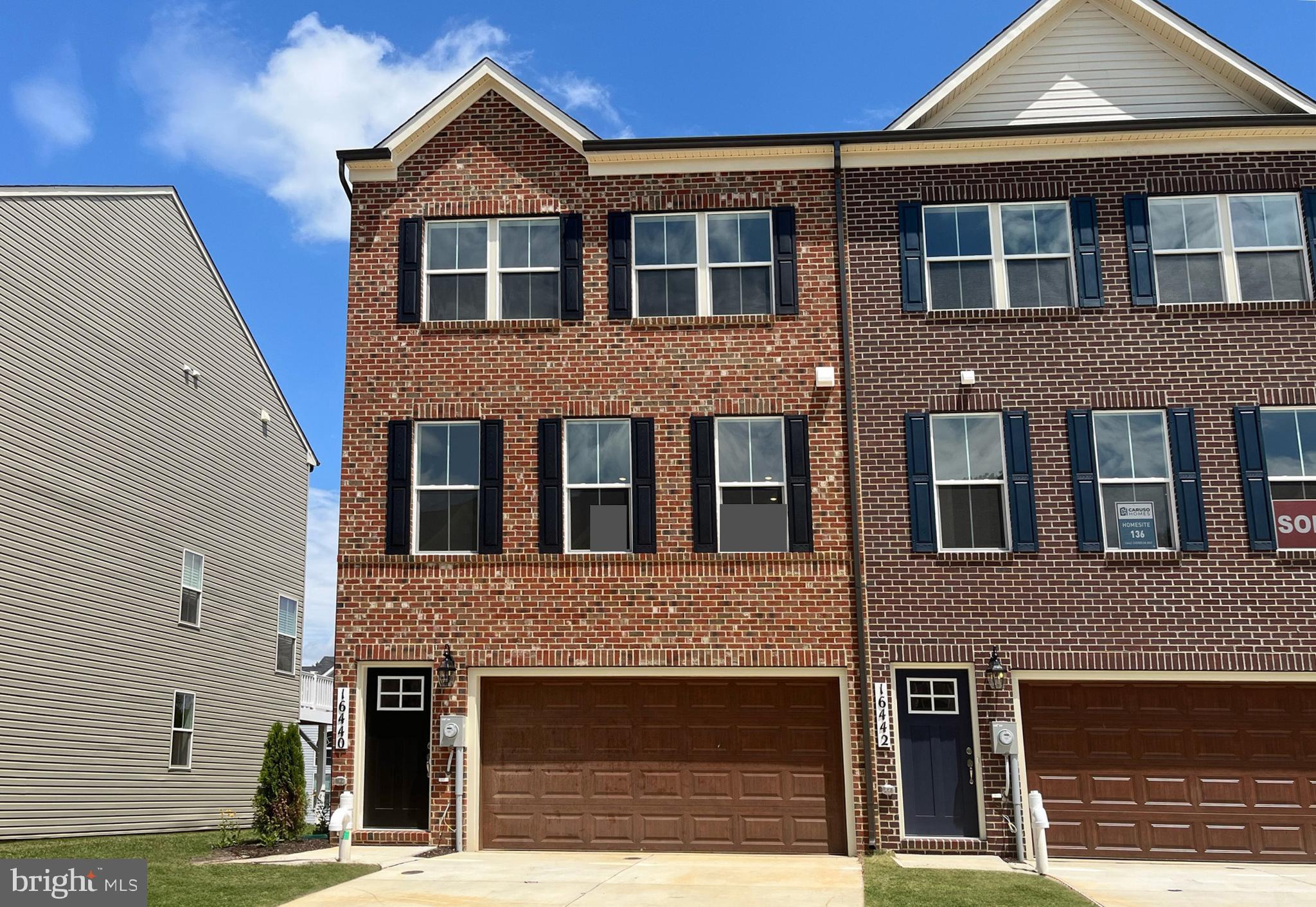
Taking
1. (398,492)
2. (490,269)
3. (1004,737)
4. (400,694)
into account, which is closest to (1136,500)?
(1004,737)

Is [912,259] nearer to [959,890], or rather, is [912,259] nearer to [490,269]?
[490,269]

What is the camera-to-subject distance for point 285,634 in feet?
96.2

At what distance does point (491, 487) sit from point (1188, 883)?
9.95 meters

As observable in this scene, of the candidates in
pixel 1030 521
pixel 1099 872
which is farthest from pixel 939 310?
pixel 1099 872

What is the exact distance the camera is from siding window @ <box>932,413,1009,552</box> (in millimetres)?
17016

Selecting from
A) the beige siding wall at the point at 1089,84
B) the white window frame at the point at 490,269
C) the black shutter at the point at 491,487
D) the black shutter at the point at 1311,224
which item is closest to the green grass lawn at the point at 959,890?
the black shutter at the point at 491,487

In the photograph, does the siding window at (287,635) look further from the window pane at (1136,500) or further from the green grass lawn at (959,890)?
the window pane at (1136,500)

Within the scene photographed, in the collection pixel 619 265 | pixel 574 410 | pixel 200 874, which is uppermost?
pixel 619 265

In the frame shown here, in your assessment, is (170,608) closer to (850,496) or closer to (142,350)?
(142,350)

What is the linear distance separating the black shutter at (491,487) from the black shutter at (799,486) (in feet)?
13.1

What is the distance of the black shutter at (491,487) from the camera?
687 inches

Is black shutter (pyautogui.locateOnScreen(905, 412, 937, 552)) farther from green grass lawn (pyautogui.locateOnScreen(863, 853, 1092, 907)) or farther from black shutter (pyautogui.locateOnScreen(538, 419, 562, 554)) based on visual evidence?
black shutter (pyautogui.locateOnScreen(538, 419, 562, 554))

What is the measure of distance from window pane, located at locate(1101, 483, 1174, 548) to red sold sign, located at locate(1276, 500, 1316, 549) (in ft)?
4.72

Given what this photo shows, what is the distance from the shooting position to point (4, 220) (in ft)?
63.9
